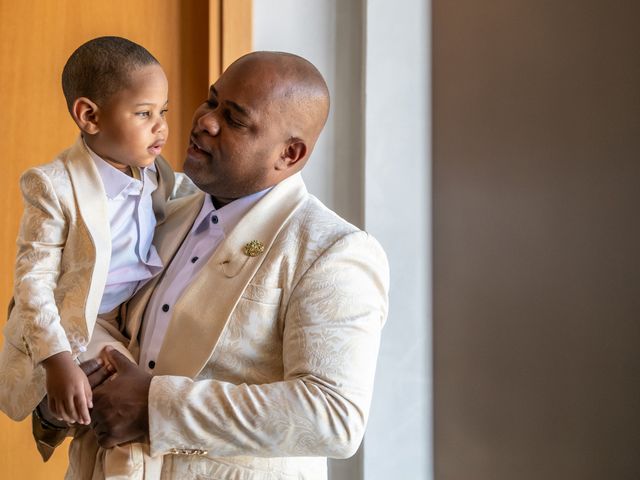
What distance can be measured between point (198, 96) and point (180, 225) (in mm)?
1044

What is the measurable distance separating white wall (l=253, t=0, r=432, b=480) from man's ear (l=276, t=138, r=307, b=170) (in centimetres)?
79

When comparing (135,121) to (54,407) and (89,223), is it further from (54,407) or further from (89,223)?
(54,407)

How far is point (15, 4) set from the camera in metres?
2.91

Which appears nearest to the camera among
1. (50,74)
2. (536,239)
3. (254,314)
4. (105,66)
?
(254,314)

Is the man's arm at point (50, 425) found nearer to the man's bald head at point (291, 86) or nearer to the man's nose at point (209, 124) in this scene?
the man's nose at point (209, 124)

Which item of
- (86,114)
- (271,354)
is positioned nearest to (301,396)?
(271,354)

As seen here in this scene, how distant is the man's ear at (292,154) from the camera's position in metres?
1.86

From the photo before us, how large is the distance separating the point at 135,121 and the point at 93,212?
0.21 meters

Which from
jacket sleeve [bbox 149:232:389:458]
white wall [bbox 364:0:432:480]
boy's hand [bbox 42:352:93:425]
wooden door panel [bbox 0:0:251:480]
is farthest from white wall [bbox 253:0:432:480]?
boy's hand [bbox 42:352:93:425]

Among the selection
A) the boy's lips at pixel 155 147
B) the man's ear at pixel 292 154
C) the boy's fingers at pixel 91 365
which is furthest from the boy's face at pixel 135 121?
the boy's fingers at pixel 91 365

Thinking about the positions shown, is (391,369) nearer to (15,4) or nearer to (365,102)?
(365,102)

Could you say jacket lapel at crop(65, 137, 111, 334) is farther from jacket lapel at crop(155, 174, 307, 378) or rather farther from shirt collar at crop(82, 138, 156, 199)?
jacket lapel at crop(155, 174, 307, 378)

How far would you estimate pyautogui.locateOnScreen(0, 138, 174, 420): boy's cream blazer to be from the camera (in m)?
1.71

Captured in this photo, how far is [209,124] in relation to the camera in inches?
69.6
